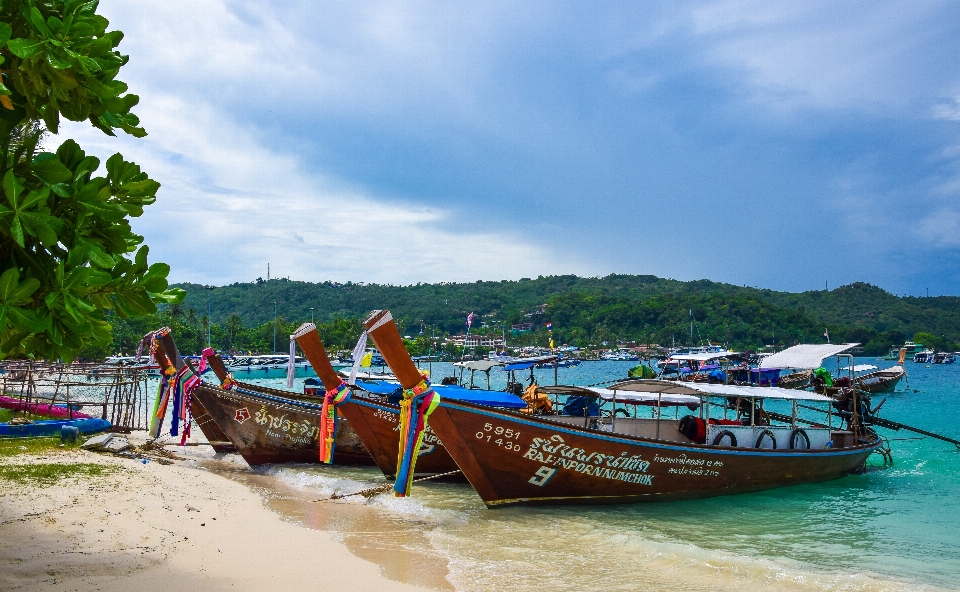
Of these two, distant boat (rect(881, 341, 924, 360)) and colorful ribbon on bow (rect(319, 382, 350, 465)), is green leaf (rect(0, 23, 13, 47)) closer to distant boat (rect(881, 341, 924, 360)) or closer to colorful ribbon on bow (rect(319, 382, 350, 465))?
colorful ribbon on bow (rect(319, 382, 350, 465))

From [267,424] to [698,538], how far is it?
27.9ft

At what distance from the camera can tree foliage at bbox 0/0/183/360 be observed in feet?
10.8

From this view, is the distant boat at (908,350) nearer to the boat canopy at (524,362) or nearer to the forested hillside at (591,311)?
the forested hillside at (591,311)

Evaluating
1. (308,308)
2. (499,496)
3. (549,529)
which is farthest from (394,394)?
(308,308)

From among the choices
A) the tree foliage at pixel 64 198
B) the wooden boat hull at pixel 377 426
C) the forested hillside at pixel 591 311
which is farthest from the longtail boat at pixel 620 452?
the forested hillside at pixel 591 311

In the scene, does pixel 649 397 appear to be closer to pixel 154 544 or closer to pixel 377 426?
pixel 377 426

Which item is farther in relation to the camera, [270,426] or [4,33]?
[270,426]

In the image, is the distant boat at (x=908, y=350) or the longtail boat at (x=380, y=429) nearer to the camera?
the longtail boat at (x=380, y=429)

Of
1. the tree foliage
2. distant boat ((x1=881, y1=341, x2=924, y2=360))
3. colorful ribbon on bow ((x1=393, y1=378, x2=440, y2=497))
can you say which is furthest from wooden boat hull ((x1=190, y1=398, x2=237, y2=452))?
distant boat ((x1=881, y1=341, x2=924, y2=360))

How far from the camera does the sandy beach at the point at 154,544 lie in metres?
5.83

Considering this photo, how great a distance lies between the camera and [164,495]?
977cm

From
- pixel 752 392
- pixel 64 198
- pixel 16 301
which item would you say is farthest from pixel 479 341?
pixel 16 301

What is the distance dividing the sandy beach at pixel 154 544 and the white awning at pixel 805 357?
39.2ft

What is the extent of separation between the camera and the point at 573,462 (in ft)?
33.3
